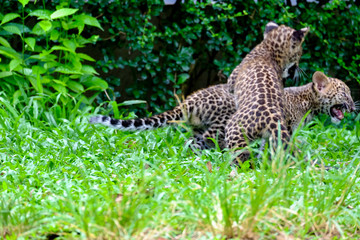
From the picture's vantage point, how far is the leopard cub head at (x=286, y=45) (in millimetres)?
6430

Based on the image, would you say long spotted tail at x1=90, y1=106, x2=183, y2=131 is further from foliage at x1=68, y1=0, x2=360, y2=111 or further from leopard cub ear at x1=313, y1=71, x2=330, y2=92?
foliage at x1=68, y1=0, x2=360, y2=111

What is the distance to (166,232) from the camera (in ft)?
9.39

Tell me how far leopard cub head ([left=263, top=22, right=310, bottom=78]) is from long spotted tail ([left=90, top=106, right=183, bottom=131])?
1.61 m

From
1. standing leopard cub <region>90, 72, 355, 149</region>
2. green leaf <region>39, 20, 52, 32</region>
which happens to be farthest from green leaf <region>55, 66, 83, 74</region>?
standing leopard cub <region>90, 72, 355, 149</region>

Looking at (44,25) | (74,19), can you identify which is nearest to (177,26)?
(74,19)

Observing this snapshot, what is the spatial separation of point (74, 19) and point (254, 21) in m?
3.03

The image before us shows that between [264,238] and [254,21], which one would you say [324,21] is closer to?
[254,21]

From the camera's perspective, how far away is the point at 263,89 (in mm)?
5309

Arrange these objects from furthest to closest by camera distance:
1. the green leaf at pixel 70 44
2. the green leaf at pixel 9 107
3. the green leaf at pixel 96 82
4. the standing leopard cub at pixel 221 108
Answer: the green leaf at pixel 96 82 < the green leaf at pixel 70 44 < the green leaf at pixel 9 107 < the standing leopard cub at pixel 221 108

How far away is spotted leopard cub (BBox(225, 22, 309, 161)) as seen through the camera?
16.0 ft

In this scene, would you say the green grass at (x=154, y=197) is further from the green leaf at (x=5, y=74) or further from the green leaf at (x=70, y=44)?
the green leaf at (x=70, y=44)

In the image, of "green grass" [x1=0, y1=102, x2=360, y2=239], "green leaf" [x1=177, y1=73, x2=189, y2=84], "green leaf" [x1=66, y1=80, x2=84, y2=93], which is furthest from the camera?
"green leaf" [x1=177, y1=73, x2=189, y2=84]

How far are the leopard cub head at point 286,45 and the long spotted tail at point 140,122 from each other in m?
1.61

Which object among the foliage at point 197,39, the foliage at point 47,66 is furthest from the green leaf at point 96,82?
the foliage at point 197,39
